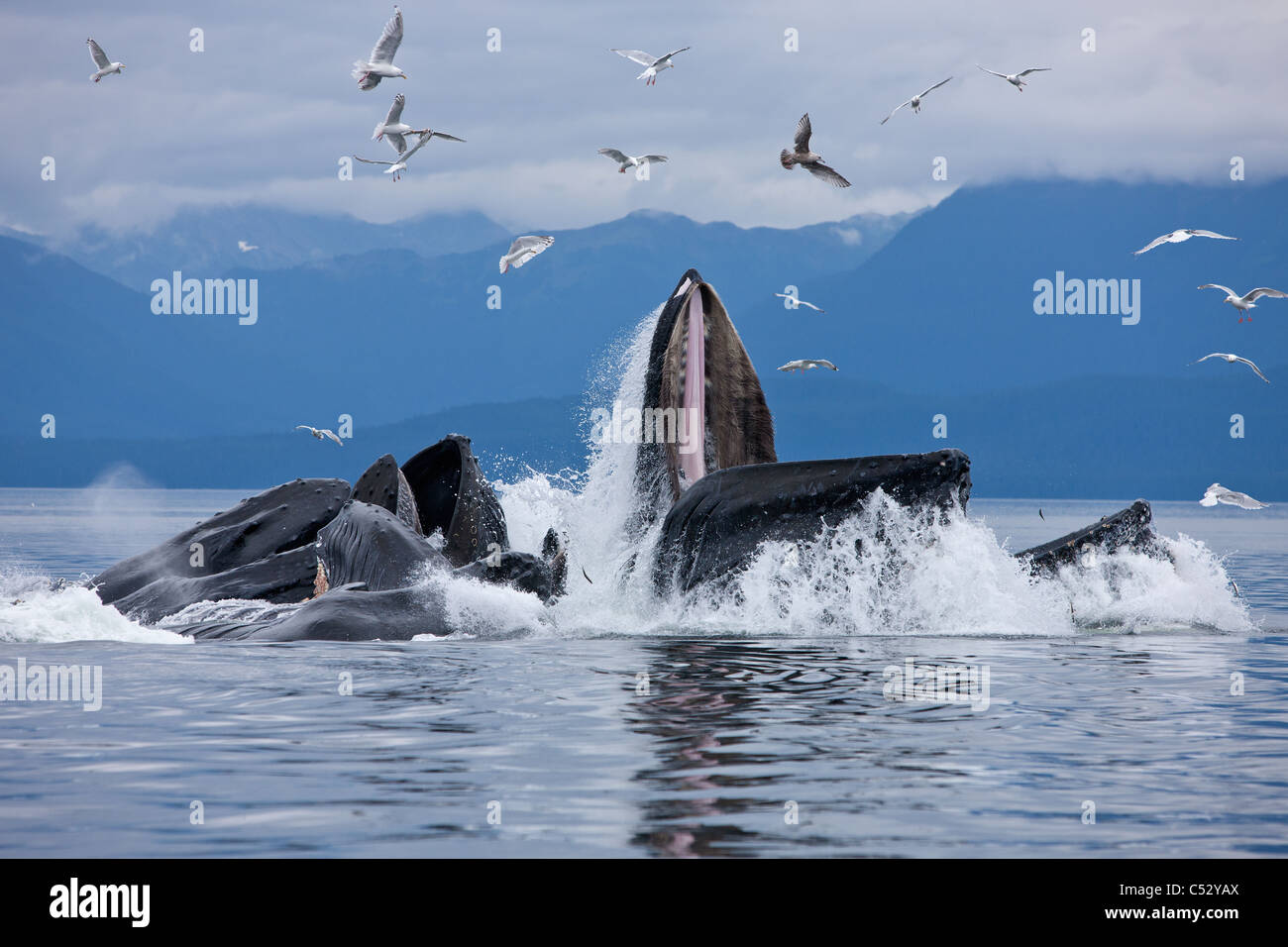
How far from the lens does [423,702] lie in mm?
9516

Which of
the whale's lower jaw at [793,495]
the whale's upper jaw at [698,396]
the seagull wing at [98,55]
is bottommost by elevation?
the whale's lower jaw at [793,495]

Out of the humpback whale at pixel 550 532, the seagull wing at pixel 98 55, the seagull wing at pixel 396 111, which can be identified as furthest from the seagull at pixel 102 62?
the humpback whale at pixel 550 532

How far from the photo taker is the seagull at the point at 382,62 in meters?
19.7

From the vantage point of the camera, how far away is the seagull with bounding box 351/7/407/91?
19.7 meters

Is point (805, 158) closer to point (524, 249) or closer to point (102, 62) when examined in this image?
point (524, 249)

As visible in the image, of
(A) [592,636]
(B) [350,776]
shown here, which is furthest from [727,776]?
(A) [592,636]

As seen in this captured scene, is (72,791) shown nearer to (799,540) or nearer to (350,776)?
(350,776)

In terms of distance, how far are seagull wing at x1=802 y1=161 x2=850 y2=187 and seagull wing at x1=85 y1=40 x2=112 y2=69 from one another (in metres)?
14.8

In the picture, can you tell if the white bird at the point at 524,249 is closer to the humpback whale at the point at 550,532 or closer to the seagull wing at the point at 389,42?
the seagull wing at the point at 389,42

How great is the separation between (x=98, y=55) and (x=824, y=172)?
1530 cm

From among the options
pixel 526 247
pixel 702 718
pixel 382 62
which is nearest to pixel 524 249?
pixel 526 247

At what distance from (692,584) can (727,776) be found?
5298 millimetres

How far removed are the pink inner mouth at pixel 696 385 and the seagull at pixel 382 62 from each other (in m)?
8.98
